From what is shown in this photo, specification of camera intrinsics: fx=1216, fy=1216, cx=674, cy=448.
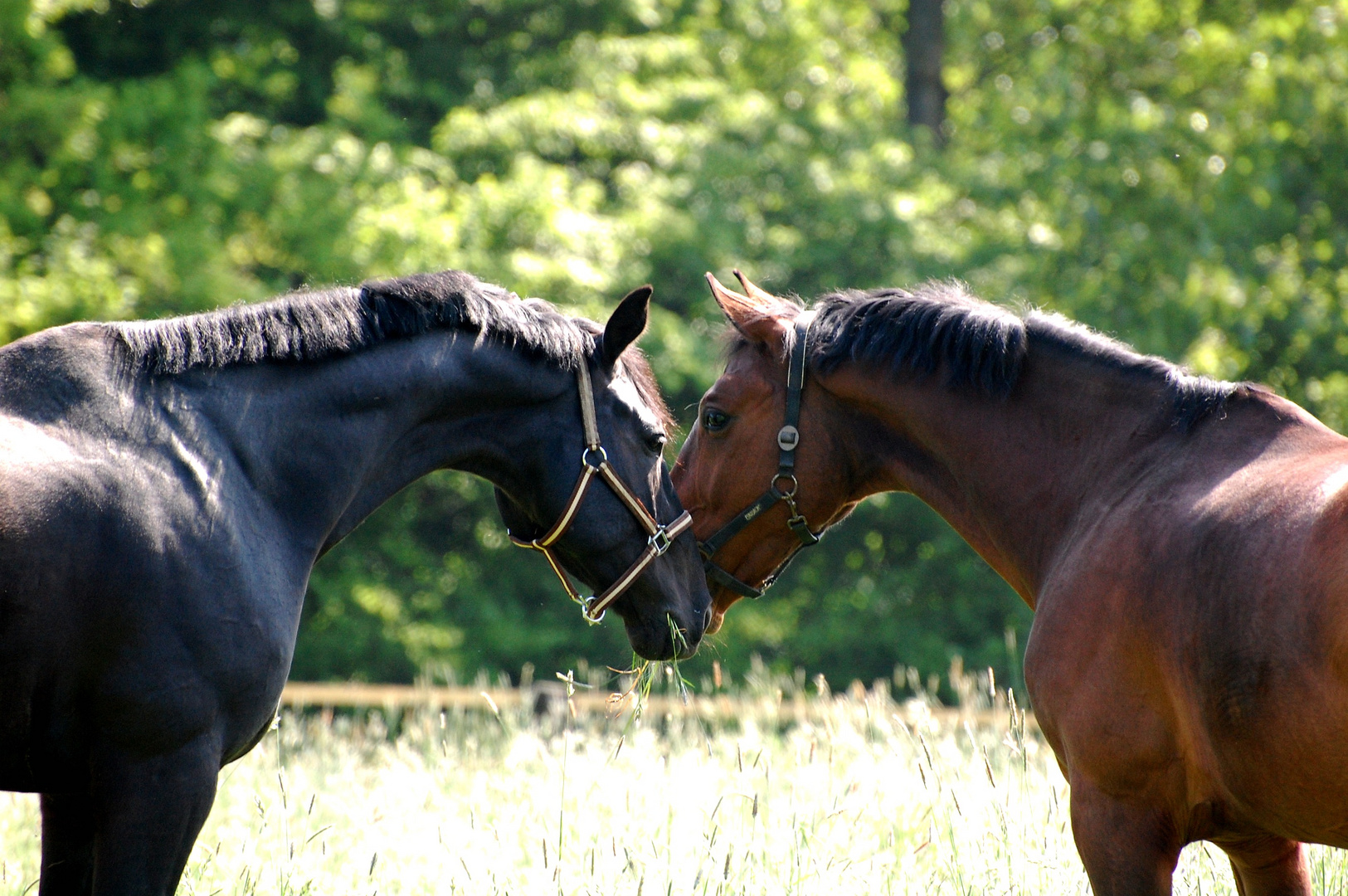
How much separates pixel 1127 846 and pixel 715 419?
175 centimetres

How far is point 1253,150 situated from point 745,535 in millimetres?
11988

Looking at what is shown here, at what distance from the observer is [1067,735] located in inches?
120

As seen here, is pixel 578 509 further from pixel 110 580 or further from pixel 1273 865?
pixel 1273 865

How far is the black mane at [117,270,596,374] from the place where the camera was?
318 cm

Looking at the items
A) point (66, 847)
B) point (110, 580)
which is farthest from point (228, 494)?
point (66, 847)

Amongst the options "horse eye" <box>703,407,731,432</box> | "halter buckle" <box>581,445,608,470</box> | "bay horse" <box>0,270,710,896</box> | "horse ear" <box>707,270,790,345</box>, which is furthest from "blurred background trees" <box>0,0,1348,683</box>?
"halter buckle" <box>581,445,608,470</box>

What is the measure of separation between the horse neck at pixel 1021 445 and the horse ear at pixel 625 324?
0.62 meters

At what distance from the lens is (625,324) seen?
365 cm

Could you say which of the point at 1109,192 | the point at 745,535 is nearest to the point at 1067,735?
the point at 745,535

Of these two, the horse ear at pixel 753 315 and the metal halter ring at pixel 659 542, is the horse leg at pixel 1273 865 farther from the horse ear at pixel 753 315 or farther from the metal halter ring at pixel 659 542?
the horse ear at pixel 753 315

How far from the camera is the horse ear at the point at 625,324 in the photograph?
11.8 ft

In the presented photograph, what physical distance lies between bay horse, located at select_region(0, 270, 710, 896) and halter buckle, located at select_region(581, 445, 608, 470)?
0.01 m

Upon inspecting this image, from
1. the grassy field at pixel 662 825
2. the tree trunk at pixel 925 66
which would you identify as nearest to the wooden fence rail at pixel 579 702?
the grassy field at pixel 662 825

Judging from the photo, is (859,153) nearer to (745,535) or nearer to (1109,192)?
(1109,192)
